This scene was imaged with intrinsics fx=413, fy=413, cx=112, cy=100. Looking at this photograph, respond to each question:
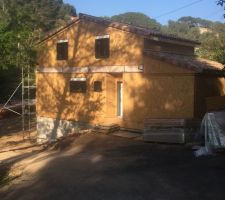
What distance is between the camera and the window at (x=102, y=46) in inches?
923

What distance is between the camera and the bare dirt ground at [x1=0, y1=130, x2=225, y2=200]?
1126 centimetres

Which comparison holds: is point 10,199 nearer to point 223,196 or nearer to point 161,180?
point 161,180

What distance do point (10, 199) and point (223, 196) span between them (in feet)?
19.2

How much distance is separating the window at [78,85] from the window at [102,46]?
1950mm

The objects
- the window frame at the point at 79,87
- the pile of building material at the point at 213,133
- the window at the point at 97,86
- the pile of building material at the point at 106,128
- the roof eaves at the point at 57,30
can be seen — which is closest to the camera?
the pile of building material at the point at 213,133

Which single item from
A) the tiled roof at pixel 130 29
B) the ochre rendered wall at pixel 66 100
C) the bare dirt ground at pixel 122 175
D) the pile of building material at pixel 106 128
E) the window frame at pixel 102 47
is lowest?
the bare dirt ground at pixel 122 175

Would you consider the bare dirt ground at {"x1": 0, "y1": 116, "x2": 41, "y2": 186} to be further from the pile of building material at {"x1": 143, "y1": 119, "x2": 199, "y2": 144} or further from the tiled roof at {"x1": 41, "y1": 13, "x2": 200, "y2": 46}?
the tiled roof at {"x1": 41, "y1": 13, "x2": 200, "y2": 46}

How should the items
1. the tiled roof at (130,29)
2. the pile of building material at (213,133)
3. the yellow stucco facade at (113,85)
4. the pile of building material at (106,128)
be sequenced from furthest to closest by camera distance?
the pile of building material at (106,128) < the tiled roof at (130,29) < the yellow stucco facade at (113,85) < the pile of building material at (213,133)

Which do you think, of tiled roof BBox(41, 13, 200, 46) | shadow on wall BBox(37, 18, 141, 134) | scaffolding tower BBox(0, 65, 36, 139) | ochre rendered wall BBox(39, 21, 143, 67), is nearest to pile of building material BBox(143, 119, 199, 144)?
ochre rendered wall BBox(39, 21, 143, 67)

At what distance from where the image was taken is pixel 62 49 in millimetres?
26391

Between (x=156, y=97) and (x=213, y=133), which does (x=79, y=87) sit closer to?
(x=156, y=97)

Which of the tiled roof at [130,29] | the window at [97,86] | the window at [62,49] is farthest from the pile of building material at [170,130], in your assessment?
the window at [62,49]

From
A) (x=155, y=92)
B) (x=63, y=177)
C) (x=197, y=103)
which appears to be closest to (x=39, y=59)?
(x=155, y=92)

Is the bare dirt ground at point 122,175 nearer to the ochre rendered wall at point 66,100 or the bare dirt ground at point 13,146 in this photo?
the bare dirt ground at point 13,146
